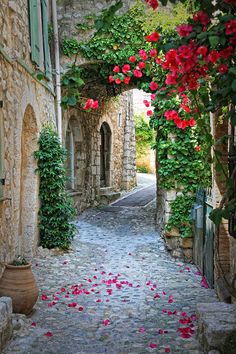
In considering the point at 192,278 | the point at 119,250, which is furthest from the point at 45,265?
the point at 192,278

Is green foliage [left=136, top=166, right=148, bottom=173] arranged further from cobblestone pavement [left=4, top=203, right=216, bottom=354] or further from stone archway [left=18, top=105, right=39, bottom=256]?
stone archway [left=18, top=105, right=39, bottom=256]

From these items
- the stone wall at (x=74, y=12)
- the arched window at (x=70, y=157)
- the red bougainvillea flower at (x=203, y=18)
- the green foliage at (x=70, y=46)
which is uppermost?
the stone wall at (x=74, y=12)

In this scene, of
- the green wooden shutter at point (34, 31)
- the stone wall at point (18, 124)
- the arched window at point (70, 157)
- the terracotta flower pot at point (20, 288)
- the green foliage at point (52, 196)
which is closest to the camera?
the terracotta flower pot at point (20, 288)

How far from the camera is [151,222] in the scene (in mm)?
10688

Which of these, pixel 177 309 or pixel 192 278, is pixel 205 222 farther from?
pixel 177 309

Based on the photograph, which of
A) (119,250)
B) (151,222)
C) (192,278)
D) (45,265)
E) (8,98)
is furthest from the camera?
(151,222)

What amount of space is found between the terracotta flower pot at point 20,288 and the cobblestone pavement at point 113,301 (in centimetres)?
17

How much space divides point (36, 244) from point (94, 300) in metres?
2.53

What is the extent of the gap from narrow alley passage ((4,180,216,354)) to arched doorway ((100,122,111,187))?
217 inches

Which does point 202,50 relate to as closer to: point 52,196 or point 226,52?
point 226,52

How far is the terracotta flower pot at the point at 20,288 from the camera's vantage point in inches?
171

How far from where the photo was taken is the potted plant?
435cm

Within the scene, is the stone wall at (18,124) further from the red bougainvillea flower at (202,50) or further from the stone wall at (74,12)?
the red bougainvillea flower at (202,50)

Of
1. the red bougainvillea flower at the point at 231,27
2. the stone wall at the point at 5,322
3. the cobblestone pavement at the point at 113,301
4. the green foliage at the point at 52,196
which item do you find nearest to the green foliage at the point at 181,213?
the cobblestone pavement at the point at 113,301
